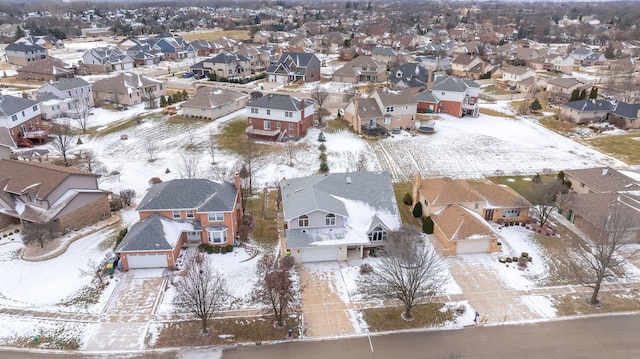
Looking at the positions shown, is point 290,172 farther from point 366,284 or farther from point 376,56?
point 376,56

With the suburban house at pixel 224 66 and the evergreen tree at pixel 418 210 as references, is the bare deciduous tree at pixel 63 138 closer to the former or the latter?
the suburban house at pixel 224 66

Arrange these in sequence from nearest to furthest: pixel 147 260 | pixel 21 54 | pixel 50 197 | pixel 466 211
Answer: pixel 147 260 → pixel 50 197 → pixel 466 211 → pixel 21 54

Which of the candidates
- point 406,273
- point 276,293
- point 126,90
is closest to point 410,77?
point 126,90

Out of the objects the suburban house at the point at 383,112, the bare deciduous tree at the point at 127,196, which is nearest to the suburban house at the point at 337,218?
the bare deciduous tree at the point at 127,196

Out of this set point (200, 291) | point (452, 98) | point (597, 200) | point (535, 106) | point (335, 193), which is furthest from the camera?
point (535, 106)

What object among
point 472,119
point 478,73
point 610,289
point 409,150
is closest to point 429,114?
point 472,119

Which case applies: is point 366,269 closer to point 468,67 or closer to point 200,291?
point 200,291
